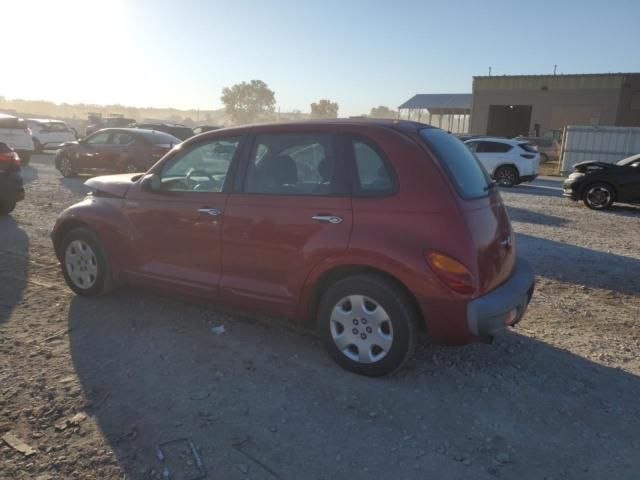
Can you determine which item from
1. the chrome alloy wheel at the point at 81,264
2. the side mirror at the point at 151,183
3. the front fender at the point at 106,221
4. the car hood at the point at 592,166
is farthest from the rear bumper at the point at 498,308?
the car hood at the point at 592,166

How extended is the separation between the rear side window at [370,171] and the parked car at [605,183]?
10454 mm

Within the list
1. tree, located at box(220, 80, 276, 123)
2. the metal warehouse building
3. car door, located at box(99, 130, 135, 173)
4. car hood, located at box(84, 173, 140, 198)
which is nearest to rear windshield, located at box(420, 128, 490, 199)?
car hood, located at box(84, 173, 140, 198)

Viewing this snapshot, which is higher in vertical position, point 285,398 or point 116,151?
point 116,151

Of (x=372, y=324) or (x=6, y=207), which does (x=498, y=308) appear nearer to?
(x=372, y=324)

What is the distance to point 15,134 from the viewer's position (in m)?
16.0

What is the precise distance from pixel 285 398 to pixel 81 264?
2.76 meters


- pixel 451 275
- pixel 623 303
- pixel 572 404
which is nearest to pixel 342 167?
pixel 451 275

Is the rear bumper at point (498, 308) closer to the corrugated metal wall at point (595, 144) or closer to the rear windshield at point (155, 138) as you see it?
the rear windshield at point (155, 138)

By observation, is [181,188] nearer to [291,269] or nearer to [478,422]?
[291,269]

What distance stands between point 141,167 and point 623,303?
38.7 feet

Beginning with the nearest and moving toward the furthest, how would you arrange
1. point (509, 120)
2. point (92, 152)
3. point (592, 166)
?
point (592, 166)
point (92, 152)
point (509, 120)

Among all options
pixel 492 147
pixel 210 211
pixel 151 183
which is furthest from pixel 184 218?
pixel 492 147

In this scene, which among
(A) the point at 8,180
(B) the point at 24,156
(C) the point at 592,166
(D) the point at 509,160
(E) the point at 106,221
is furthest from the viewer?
(B) the point at 24,156

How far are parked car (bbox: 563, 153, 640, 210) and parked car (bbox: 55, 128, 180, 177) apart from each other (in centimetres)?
1039
